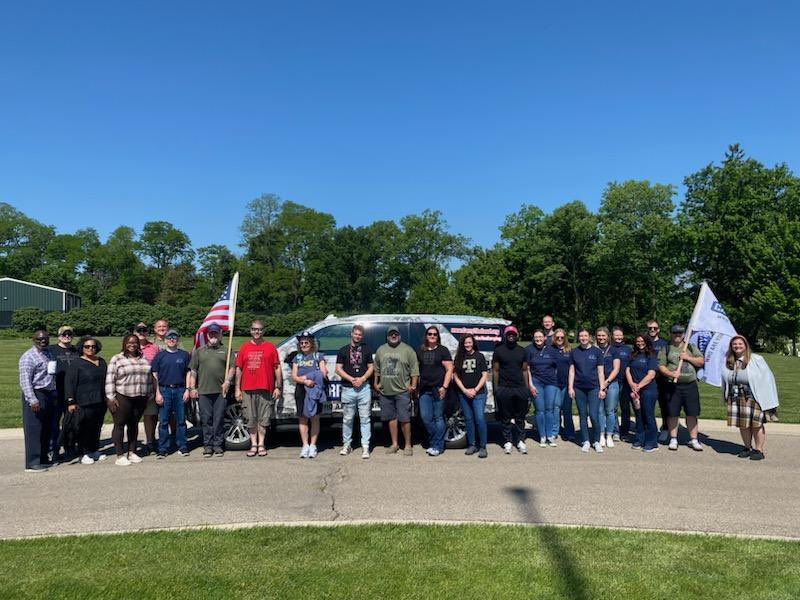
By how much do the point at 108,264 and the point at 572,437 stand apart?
99.1m

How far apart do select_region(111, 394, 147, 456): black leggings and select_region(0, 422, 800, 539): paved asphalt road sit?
1.15 feet

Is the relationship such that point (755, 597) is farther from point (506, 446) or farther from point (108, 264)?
point (108, 264)

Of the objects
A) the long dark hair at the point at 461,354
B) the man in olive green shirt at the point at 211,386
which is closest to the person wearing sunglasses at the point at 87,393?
the man in olive green shirt at the point at 211,386

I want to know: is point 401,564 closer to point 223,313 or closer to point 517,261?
point 223,313

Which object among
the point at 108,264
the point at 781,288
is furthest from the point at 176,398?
the point at 108,264

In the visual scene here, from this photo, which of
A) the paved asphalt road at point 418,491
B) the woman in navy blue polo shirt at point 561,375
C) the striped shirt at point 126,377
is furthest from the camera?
the woman in navy blue polo shirt at point 561,375

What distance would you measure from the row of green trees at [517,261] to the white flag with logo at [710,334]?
124 feet

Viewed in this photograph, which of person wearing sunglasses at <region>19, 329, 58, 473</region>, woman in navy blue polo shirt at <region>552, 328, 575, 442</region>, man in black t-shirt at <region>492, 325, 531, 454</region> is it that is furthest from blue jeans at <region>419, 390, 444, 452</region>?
person wearing sunglasses at <region>19, 329, 58, 473</region>

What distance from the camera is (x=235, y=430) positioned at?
8.91 metres

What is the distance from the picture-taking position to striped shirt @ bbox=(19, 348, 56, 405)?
7.50 m

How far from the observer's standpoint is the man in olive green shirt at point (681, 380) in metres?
8.84

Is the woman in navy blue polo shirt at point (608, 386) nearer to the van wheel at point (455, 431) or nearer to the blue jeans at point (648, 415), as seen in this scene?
the blue jeans at point (648, 415)

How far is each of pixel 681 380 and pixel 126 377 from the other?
25.8 feet

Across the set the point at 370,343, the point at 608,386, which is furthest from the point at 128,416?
the point at 608,386
